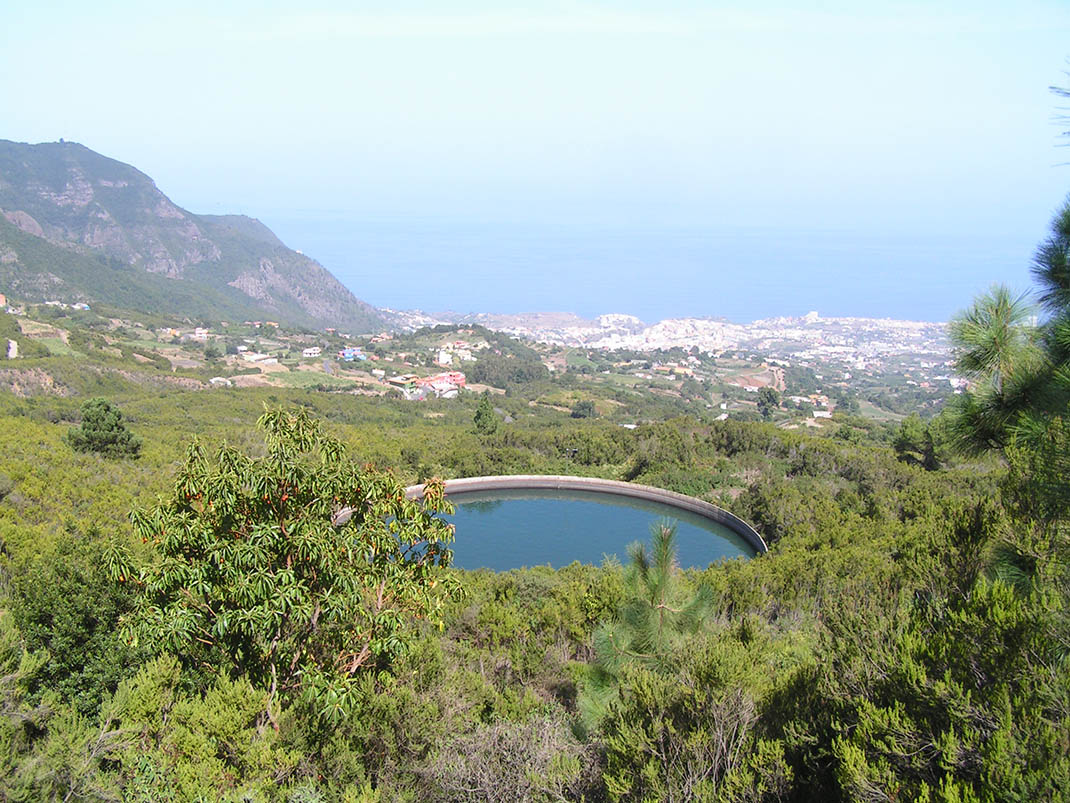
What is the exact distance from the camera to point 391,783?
440 centimetres

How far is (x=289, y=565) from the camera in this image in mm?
4000

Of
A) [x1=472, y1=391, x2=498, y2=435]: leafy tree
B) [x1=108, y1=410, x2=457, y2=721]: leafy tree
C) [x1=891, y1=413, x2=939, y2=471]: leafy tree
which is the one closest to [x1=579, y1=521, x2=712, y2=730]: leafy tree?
[x1=108, y1=410, x2=457, y2=721]: leafy tree

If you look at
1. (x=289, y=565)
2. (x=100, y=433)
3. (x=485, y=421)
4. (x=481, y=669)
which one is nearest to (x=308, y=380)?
(x=485, y=421)

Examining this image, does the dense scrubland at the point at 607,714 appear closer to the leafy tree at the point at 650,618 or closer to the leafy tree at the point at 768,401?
the leafy tree at the point at 650,618

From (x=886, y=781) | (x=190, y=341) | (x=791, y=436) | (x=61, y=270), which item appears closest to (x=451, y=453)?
(x=791, y=436)

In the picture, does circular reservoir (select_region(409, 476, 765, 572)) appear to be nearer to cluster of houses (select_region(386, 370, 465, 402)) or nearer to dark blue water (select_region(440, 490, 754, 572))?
dark blue water (select_region(440, 490, 754, 572))

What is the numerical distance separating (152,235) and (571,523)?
11991 cm

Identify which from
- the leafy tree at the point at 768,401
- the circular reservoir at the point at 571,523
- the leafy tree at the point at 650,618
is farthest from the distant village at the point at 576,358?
the leafy tree at the point at 650,618

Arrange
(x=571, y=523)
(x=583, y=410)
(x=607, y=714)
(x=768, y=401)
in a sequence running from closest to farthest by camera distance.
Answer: (x=607, y=714), (x=571, y=523), (x=583, y=410), (x=768, y=401)

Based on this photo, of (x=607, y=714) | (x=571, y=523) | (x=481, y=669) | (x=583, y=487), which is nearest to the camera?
(x=607, y=714)

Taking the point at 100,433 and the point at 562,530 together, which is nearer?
the point at 100,433

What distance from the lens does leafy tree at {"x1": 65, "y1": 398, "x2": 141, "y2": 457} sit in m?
17.3

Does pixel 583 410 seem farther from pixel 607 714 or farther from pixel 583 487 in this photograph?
pixel 607 714

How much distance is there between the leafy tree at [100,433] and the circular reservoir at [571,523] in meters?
8.80
